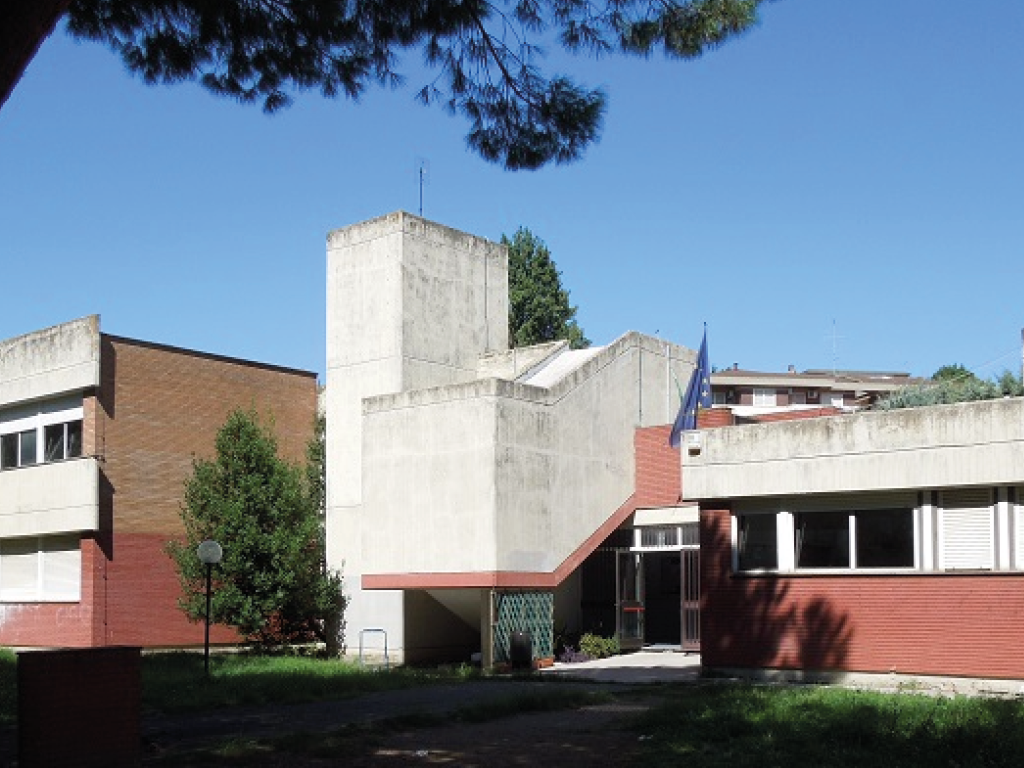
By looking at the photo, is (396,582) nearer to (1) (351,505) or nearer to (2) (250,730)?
(1) (351,505)

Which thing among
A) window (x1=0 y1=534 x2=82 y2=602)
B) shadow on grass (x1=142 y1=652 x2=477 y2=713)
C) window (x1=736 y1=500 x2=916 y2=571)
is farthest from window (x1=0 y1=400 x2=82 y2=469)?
window (x1=736 y1=500 x2=916 y2=571)

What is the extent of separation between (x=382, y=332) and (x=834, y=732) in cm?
1785

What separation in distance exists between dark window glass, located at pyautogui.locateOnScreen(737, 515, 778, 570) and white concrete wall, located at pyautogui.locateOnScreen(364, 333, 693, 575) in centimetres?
519

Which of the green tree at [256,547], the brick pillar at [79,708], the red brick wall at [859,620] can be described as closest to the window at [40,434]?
the green tree at [256,547]

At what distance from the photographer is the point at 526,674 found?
81.9ft

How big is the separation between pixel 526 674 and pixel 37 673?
46.4 ft

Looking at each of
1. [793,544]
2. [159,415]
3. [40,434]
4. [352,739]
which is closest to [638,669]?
[793,544]

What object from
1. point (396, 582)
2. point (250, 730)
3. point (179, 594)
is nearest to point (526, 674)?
point (396, 582)

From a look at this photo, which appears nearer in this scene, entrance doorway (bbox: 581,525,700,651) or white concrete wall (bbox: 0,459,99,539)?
entrance doorway (bbox: 581,525,700,651)

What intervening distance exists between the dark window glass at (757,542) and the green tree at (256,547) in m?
10.4

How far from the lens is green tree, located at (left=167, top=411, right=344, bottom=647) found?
93.9ft

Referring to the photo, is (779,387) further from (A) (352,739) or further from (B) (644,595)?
(A) (352,739)

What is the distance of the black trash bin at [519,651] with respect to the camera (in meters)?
26.2

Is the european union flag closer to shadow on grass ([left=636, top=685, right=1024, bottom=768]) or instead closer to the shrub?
the shrub
